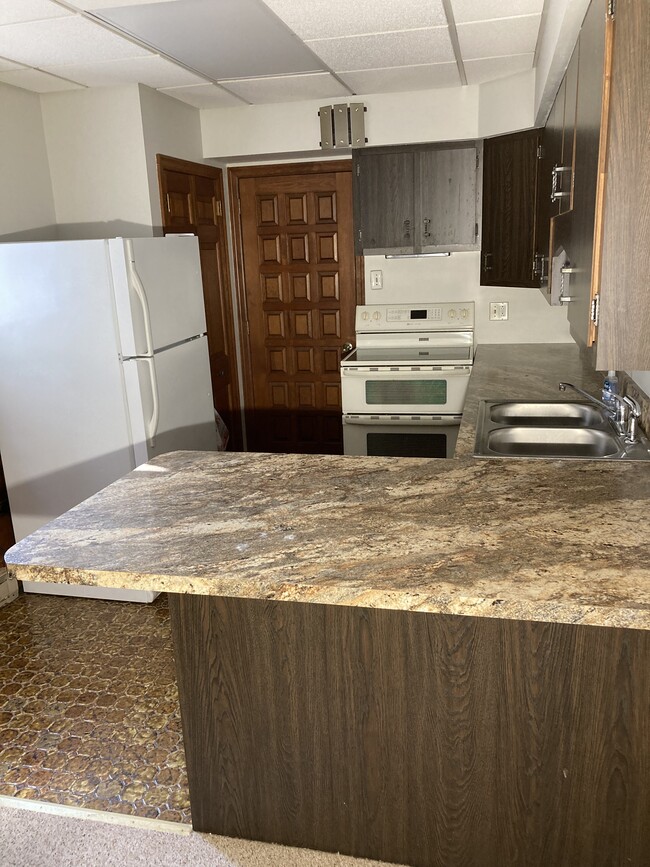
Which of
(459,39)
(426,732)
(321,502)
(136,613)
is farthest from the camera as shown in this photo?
(136,613)

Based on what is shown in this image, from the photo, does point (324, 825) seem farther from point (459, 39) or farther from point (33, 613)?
point (459, 39)

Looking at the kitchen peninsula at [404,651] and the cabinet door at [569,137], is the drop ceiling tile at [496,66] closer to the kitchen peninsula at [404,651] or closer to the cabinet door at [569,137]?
the cabinet door at [569,137]

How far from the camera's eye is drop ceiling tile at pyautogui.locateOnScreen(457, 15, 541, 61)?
2742mm

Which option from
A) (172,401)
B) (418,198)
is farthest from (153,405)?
(418,198)

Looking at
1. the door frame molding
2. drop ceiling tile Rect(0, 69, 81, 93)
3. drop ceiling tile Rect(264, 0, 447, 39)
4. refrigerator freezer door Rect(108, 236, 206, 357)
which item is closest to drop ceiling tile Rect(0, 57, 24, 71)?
drop ceiling tile Rect(0, 69, 81, 93)

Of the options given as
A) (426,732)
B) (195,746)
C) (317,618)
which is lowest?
(195,746)

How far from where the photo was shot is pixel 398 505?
1669mm

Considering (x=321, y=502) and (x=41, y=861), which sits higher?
(x=321, y=502)

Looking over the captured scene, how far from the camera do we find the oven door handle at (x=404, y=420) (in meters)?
3.79

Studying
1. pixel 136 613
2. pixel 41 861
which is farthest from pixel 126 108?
pixel 41 861

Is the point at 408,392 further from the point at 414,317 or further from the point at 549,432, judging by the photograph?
the point at 549,432

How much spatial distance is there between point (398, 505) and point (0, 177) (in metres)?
2.64

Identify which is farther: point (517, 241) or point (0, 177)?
point (517, 241)

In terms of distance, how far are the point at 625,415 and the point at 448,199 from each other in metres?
2.04
